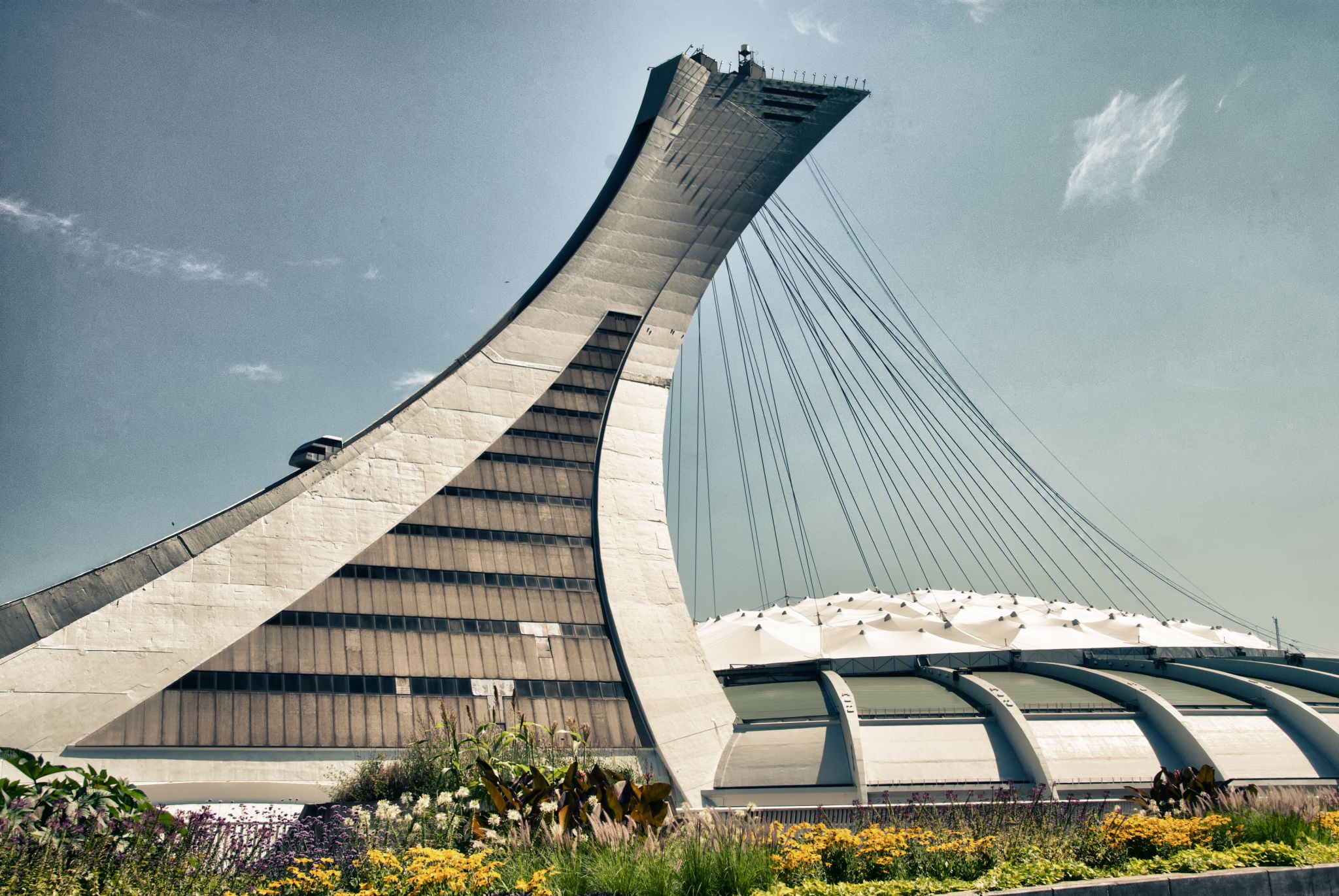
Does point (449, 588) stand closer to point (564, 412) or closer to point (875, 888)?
point (564, 412)

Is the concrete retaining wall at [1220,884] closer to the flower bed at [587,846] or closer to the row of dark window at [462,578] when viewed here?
the flower bed at [587,846]

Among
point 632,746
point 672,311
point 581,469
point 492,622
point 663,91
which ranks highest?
point 663,91

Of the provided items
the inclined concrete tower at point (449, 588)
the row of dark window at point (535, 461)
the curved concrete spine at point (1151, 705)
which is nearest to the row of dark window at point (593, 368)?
the inclined concrete tower at point (449, 588)

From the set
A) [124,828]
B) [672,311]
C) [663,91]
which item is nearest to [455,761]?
[124,828]

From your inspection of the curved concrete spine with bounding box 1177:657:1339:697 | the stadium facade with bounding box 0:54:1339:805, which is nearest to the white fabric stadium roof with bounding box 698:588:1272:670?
the stadium facade with bounding box 0:54:1339:805

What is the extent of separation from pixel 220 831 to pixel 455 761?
497 cm

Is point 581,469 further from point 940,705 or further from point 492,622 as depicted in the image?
point 940,705

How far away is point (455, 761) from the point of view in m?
19.6

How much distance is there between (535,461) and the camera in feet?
156

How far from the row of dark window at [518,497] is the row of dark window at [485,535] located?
1787 millimetres

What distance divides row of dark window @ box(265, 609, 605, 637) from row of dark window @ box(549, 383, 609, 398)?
13755 millimetres

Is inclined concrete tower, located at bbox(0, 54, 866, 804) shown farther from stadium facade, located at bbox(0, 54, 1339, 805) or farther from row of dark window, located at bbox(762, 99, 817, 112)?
row of dark window, located at bbox(762, 99, 817, 112)

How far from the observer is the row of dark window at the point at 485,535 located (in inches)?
1658

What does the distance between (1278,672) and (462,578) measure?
126ft
